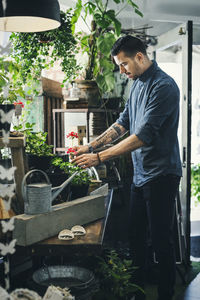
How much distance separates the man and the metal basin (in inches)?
26.1

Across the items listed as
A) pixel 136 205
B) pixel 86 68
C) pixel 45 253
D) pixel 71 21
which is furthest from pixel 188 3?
pixel 45 253

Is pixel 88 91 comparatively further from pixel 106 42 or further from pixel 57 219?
pixel 57 219

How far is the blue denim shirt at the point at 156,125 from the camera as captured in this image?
2.12 meters

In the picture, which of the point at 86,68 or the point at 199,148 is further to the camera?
the point at 199,148

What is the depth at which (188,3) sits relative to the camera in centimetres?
394

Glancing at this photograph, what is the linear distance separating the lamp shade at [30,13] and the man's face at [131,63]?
1.77 ft

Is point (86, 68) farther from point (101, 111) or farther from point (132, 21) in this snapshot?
point (132, 21)

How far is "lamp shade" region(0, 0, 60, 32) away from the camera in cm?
162

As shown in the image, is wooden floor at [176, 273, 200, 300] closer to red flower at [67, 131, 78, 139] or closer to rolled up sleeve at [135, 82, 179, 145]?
rolled up sleeve at [135, 82, 179, 145]

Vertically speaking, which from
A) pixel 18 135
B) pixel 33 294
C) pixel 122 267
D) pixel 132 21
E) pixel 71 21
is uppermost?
pixel 132 21

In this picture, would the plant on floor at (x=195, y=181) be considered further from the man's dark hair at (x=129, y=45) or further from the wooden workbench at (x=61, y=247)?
the wooden workbench at (x=61, y=247)

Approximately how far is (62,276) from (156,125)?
3.34 ft

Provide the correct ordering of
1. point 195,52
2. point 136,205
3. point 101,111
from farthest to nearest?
point 195,52, point 101,111, point 136,205

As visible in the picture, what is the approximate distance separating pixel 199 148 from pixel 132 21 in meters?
1.95
